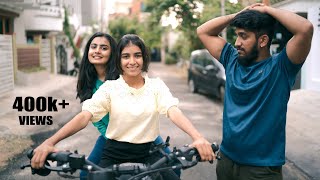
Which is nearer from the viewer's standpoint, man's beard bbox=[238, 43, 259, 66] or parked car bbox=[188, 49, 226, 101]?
man's beard bbox=[238, 43, 259, 66]

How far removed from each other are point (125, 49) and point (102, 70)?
0.99 meters

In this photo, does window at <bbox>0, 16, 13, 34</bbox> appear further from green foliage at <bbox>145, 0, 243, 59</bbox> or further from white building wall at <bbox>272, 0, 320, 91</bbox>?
white building wall at <bbox>272, 0, 320, 91</bbox>

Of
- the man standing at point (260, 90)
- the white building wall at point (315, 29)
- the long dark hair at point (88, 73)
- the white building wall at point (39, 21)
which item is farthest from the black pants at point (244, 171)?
the white building wall at point (39, 21)

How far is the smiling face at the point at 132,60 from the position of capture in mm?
2293

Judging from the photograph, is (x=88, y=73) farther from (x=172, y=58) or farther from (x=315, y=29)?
(x=172, y=58)

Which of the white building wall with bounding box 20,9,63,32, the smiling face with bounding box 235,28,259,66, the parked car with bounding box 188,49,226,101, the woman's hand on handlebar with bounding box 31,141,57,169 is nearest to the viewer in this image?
the woman's hand on handlebar with bounding box 31,141,57,169

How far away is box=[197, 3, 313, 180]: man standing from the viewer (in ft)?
7.64

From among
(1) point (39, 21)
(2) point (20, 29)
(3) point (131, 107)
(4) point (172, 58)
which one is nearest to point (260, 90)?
(3) point (131, 107)

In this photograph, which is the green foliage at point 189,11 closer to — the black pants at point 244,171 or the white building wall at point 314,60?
the white building wall at point 314,60

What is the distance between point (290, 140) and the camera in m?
7.44

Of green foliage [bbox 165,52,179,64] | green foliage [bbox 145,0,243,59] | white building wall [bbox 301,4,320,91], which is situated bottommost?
green foliage [bbox 165,52,179,64]

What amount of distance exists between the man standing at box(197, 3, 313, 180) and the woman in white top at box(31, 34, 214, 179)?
0.39 metres

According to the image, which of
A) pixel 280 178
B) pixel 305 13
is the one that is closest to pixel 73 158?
pixel 280 178

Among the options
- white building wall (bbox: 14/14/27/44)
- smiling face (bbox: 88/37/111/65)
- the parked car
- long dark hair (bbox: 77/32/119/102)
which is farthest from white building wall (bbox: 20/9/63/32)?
smiling face (bbox: 88/37/111/65)
